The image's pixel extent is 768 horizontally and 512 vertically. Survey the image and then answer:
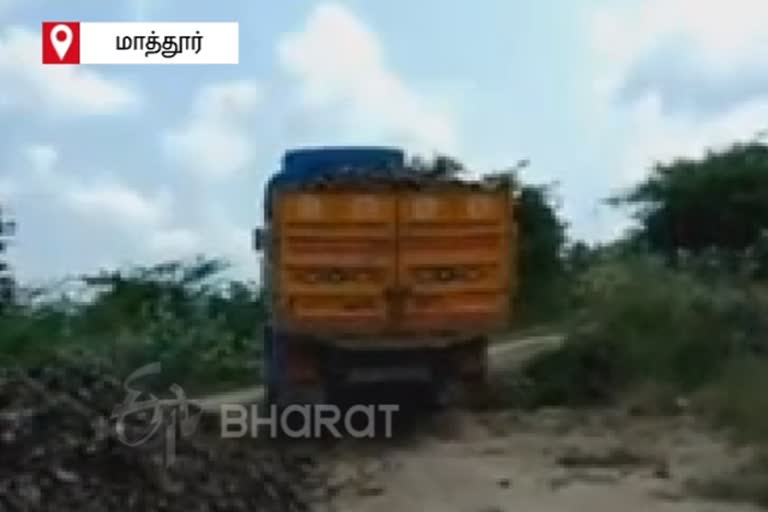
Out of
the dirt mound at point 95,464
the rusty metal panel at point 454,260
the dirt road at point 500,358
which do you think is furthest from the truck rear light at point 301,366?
the dirt mound at point 95,464

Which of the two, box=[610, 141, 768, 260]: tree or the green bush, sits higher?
box=[610, 141, 768, 260]: tree

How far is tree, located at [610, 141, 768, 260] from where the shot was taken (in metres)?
25.0

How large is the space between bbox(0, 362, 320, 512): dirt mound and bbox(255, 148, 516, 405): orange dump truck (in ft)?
8.23

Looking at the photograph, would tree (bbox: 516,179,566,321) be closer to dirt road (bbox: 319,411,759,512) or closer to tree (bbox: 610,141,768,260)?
tree (bbox: 610,141,768,260)

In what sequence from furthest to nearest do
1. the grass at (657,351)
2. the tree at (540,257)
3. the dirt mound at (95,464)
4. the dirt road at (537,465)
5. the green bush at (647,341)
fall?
the tree at (540,257) → the green bush at (647,341) → the grass at (657,351) → the dirt road at (537,465) → the dirt mound at (95,464)

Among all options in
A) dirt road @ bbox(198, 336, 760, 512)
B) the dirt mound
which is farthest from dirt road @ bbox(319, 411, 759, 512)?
the dirt mound

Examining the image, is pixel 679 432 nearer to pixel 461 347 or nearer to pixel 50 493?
pixel 461 347

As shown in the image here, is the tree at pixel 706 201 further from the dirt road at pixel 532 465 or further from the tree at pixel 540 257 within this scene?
the dirt road at pixel 532 465

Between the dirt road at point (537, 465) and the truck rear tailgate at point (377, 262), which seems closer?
the dirt road at point (537, 465)

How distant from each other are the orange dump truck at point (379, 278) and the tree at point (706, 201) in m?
11.8

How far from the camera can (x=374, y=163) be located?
14.3m

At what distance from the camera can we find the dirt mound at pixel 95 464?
8.58 meters

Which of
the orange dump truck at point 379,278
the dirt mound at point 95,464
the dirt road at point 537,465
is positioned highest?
the orange dump truck at point 379,278

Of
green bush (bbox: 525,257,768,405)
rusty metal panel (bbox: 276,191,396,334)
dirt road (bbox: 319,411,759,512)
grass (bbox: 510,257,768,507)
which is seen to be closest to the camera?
dirt road (bbox: 319,411,759,512)
